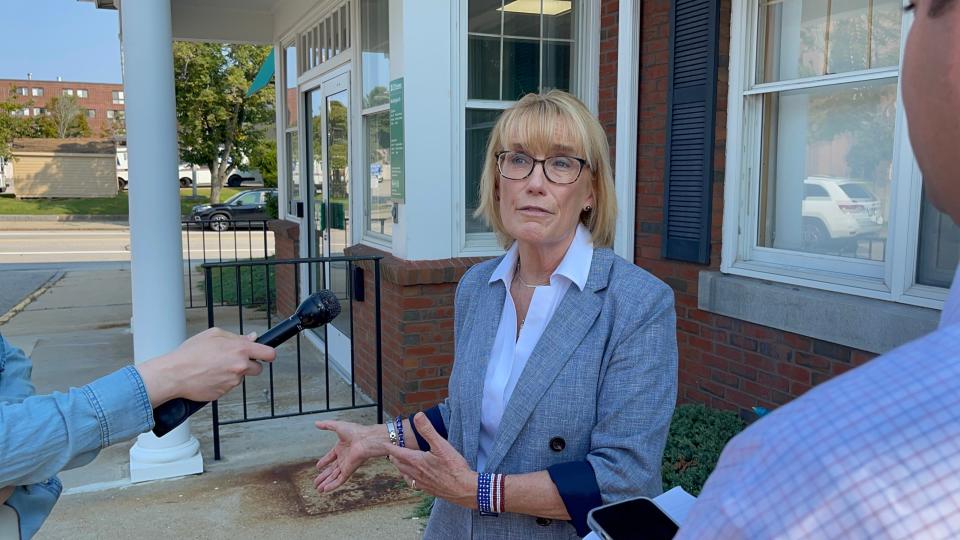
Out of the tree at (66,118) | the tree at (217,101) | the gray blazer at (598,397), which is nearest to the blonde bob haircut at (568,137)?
the gray blazer at (598,397)

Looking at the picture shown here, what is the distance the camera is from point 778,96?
4.00 meters

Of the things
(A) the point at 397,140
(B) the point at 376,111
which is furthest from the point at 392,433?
(B) the point at 376,111

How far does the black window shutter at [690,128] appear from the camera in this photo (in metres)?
4.14

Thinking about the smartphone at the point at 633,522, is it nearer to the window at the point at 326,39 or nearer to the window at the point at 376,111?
the window at the point at 376,111

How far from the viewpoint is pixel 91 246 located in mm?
19625

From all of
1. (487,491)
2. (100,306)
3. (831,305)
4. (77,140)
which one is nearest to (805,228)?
(831,305)

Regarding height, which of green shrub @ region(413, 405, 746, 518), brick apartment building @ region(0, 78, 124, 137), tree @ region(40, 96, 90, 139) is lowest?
green shrub @ region(413, 405, 746, 518)

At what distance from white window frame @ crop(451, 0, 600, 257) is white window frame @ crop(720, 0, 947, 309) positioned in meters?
1.33

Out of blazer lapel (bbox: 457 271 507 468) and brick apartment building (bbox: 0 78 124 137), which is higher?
brick apartment building (bbox: 0 78 124 137)

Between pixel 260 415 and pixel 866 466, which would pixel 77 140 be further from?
pixel 866 466

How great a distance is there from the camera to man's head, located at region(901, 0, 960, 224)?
1.72ft

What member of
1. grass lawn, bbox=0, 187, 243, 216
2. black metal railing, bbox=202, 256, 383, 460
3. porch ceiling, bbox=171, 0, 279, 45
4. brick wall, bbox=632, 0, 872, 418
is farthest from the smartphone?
grass lawn, bbox=0, 187, 243, 216

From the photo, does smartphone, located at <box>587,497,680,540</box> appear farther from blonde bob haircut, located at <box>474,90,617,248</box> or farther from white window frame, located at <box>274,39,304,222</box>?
white window frame, located at <box>274,39,304,222</box>

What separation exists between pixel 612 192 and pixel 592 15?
359 cm
